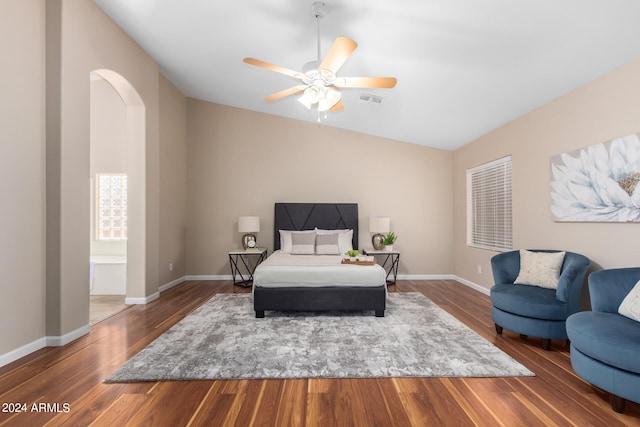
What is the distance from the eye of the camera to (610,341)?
196cm

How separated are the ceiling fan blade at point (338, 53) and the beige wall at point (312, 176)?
3397mm

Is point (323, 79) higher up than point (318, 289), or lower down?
higher up

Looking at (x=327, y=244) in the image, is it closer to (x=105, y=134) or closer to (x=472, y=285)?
(x=472, y=285)

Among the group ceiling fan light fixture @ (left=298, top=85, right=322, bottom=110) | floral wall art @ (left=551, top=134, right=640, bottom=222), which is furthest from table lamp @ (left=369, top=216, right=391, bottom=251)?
ceiling fan light fixture @ (left=298, top=85, right=322, bottom=110)

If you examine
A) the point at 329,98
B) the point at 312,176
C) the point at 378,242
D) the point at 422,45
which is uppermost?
the point at 422,45

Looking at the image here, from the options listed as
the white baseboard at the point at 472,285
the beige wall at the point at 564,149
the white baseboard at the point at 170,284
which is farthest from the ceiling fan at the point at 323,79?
the white baseboard at the point at 170,284

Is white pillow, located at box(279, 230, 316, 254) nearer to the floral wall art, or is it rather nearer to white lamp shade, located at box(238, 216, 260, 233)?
white lamp shade, located at box(238, 216, 260, 233)

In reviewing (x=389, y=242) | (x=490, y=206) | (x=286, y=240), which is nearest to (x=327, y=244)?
(x=286, y=240)

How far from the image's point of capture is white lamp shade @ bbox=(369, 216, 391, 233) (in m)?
5.73

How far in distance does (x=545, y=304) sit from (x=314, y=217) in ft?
12.8

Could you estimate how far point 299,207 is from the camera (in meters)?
6.03

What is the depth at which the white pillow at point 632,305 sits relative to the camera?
2.18 meters

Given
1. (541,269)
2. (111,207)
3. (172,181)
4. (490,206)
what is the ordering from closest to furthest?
(541,269) → (490,206) → (172,181) → (111,207)

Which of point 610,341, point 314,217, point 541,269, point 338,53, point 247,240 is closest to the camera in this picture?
point 610,341
